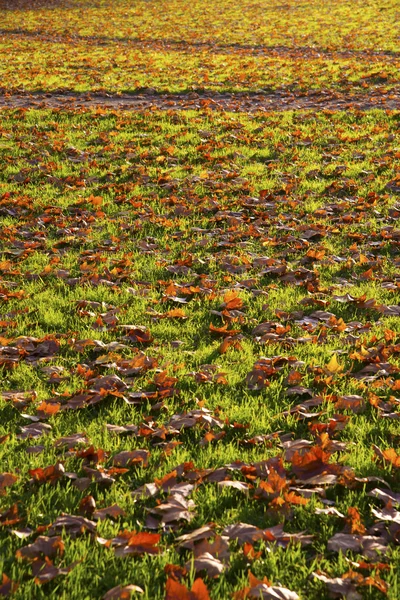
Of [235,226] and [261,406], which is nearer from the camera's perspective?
[261,406]

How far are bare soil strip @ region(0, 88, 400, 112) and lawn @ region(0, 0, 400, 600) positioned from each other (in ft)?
4.15

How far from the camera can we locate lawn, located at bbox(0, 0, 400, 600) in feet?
9.09

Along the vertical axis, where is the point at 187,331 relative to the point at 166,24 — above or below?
below

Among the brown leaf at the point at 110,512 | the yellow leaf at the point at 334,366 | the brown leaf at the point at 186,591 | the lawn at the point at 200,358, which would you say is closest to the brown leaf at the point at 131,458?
the lawn at the point at 200,358

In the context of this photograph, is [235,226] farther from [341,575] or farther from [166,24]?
[166,24]

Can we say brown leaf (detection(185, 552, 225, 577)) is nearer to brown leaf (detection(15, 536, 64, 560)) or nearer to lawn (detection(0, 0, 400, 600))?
lawn (detection(0, 0, 400, 600))

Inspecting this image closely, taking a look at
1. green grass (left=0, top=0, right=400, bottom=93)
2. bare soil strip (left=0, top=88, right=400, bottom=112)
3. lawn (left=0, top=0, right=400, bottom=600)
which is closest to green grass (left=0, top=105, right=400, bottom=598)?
lawn (left=0, top=0, right=400, bottom=600)

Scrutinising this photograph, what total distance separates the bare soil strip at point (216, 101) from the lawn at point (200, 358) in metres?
1.26

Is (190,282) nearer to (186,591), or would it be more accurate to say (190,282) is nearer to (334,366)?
(334,366)

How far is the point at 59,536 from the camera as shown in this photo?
9.27 feet

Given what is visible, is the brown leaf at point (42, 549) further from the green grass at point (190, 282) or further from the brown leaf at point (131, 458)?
the brown leaf at point (131, 458)

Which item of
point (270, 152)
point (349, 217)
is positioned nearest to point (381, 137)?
point (270, 152)

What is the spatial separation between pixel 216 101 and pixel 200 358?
32.7 ft

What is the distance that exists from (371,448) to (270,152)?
7.11 metres
